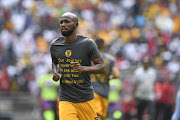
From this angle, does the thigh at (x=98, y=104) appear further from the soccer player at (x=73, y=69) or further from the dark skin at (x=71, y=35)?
the dark skin at (x=71, y=35)

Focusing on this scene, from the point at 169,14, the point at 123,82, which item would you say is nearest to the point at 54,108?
the point at 123,82

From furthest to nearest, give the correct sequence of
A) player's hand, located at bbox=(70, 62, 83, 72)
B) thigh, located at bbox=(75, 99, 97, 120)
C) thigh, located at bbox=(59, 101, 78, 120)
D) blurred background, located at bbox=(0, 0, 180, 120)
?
blurred background, located at bbox=(0, 0, 180, 120)
thigh, located at bbox=(75, 99, 97, 120)
thigh, located at bbox=(59, 101, 78, 120)
player's hand, located at bbox=(70, 62, 83, 72)

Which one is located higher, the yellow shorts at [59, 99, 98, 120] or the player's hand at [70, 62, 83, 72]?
the player's hand at [70, 62, 83, 72]

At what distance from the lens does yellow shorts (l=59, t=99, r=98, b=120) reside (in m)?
6.33

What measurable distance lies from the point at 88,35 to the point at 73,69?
9993 mm

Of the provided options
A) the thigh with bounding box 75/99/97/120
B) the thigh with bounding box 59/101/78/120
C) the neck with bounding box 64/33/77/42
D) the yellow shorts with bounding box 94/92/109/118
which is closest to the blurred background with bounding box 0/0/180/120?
the yellow shorts with bounding box 94/92/109/118

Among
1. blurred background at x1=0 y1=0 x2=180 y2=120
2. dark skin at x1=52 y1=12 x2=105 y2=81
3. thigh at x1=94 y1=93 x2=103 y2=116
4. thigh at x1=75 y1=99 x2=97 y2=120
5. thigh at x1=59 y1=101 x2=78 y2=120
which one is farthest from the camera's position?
blurred background at x1=0 y1=0 x2=180 y2=120

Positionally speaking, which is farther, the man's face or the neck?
the neck

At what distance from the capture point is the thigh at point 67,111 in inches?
249

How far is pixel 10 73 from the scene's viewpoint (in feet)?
54.0

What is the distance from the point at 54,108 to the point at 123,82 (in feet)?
11.2

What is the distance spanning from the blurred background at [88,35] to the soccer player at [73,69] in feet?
24.1

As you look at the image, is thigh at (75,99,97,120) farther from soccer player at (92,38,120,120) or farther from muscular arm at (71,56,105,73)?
soccer player at (92,38,120,120)

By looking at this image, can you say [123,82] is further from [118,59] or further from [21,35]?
[21,35]
